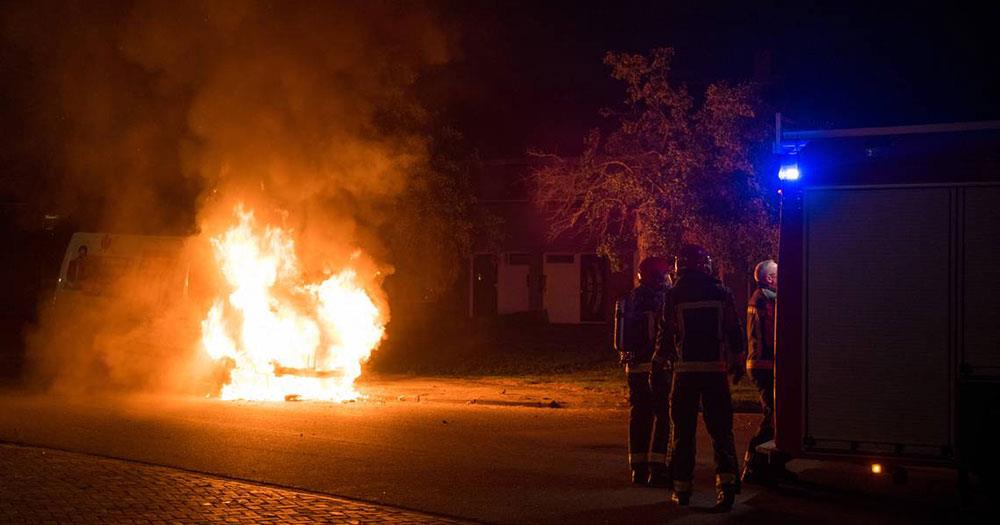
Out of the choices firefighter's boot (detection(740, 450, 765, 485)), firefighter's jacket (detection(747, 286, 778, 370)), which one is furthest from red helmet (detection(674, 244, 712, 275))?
firefighter's boot (detection(740, 450, 765, 485))

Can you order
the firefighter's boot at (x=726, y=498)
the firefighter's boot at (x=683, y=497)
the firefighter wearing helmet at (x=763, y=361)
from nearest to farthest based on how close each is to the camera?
the firefighter's boot at (x=726, y=498)
the firefighter's boot at (x=683, y=497)
the firefighter wearing helmet at (x=763, y=361)

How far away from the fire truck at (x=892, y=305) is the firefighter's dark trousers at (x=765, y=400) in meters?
1.15

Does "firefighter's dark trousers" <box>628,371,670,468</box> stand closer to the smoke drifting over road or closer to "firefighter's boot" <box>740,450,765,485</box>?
"firefighter's boot" <box>740,450,765,485</box>

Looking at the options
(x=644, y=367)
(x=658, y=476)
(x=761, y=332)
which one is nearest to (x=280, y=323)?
(x=644, y=367)

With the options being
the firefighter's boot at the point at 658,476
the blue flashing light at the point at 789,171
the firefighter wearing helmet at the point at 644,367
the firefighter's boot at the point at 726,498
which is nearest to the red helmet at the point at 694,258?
the firefighter wearing helmet at the point at 644,367

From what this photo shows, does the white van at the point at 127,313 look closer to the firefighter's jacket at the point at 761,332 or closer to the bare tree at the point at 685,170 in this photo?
the bare tree at the point at 685,170

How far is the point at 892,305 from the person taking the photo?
7.90 meters

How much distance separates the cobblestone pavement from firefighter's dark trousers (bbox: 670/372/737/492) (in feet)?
6.14

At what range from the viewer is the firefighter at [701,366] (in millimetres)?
8188

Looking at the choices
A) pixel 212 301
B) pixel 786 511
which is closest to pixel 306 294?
pixel 212 301

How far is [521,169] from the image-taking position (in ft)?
101

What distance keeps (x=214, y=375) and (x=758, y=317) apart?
10354mm

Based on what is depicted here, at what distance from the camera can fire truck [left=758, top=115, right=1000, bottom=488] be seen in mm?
7680

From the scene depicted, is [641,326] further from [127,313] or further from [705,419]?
[127,313]
